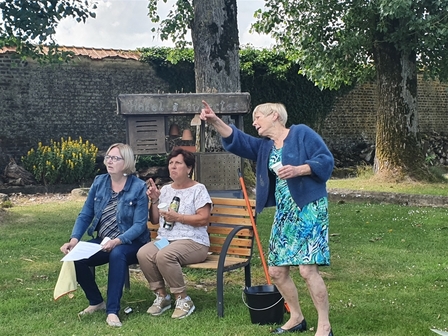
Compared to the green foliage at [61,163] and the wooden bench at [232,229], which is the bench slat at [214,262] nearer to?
the wooden bench at [232,229]

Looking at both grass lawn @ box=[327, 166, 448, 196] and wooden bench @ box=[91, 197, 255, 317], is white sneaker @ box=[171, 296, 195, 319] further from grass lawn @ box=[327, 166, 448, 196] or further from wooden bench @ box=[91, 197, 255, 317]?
grass lawn @ box=[327, 166, 448, 196]

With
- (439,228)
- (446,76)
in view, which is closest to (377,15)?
(446,76)

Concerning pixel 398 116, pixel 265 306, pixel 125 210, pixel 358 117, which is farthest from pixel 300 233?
pixel 358 117

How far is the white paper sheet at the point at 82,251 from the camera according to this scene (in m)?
4.44

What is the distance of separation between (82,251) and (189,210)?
90 centimetres

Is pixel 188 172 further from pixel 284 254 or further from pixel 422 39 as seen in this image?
pixel 422 39

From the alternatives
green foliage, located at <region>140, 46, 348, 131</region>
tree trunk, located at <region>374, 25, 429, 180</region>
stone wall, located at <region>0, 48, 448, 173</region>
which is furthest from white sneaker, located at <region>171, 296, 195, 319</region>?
green foliage, located at <region>140, 46, 348, 131</region>

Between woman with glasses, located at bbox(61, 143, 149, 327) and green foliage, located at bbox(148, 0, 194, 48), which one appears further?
green foliage, located at bbox(148, 0, 194, 48)

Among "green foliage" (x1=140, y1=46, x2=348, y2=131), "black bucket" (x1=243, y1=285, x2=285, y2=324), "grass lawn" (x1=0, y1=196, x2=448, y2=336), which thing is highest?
"green foliage" (x1=140, y1=46, x2=348, y2=131)

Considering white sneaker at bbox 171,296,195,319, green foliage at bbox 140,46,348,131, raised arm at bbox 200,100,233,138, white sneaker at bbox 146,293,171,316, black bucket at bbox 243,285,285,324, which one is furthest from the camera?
green foliage at bbox 140,46,348,131

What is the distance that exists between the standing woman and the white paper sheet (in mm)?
1301

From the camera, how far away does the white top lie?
490 cm

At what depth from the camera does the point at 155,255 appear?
15.4 feet

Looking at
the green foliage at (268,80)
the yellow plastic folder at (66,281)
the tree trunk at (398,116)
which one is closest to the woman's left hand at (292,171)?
the yellow plastic folder at (66,281)
